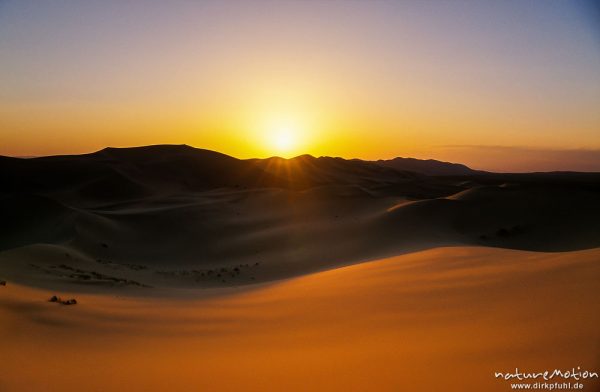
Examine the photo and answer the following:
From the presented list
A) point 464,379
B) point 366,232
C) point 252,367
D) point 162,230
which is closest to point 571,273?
point 464,379

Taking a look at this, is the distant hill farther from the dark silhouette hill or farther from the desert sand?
the desert sand

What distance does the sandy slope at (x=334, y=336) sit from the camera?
273 cm

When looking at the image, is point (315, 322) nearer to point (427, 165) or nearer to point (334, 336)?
point (334, 336)

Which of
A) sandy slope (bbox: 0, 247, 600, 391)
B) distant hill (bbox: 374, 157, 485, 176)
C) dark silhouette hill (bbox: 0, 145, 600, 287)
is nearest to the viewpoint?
sandy slope (bbox: 0, 247, 600, 391)

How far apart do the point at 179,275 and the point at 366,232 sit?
7.34m

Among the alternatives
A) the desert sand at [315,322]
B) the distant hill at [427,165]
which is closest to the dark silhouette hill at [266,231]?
the desert sand at [315,322]

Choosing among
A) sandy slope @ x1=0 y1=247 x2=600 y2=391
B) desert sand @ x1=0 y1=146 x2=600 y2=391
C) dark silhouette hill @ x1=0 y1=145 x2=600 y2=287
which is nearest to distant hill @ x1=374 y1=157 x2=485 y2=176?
dark silhouette hill @ x1=0 y1=145 x2=600 y2=287

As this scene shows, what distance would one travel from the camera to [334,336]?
3717 millimetres

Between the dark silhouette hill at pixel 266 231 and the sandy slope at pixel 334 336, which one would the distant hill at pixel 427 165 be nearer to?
the dark silhouette hill at pixel 266 231

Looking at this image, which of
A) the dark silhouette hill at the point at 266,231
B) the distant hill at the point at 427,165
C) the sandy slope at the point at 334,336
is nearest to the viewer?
the sandy slope at the point at 334,336

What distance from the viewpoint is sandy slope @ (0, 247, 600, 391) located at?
273cm

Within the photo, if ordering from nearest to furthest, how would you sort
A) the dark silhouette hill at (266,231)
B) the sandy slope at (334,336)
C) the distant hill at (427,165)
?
the sandy slope at (334,336), the dark silhouette hill at (266,231), the distant hill at (427,165)

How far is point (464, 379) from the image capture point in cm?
252

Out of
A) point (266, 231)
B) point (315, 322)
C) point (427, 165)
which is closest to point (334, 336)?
point (315, 322)
